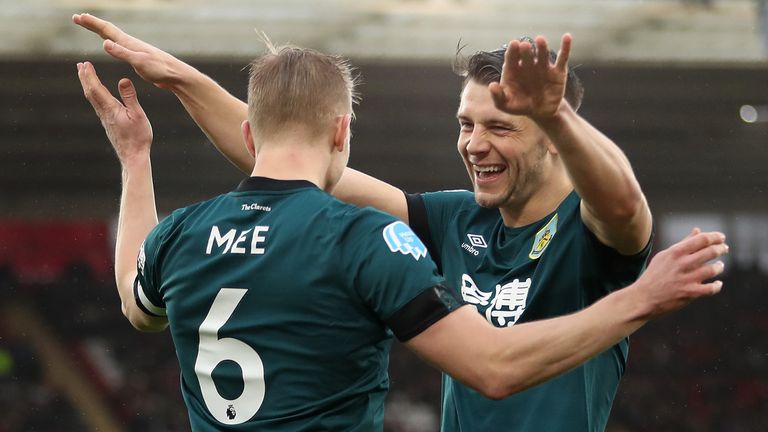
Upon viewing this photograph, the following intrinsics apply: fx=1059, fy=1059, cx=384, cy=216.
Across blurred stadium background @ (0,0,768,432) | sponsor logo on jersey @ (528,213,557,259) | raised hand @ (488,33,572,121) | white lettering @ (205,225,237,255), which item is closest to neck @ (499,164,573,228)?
sponsor logo on jersey @ (528,213,557,259)

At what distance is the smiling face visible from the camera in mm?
3342

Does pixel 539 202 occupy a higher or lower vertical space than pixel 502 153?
lower

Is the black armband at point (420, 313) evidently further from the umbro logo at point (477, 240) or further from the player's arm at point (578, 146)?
the umbro logo at point (477, 240)

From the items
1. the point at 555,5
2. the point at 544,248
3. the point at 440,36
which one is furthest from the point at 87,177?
the point at 544,248

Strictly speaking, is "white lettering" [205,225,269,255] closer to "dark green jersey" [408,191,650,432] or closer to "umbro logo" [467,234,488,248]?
"dark green jersey" [408,191,650,432]

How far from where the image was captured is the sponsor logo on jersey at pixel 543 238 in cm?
317

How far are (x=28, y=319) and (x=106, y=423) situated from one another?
3.21 meters

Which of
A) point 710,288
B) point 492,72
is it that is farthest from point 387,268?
point 492,72

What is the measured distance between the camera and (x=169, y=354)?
20.1 m

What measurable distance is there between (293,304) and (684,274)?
2.91ft

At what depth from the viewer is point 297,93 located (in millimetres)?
2602

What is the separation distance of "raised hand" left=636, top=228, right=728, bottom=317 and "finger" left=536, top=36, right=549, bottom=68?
0.51 m

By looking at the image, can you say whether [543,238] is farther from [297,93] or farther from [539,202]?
[297,93]

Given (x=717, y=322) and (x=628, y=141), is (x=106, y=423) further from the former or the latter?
(x=717, y=322)
